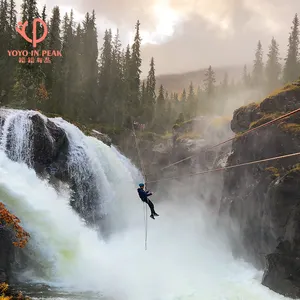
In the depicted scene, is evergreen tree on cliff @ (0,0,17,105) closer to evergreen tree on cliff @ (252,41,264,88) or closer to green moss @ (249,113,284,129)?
green moss @ (249,113,284,129)

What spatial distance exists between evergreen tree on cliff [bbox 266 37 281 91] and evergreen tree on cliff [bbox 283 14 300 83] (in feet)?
21.1

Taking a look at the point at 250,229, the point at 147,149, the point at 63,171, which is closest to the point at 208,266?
the point at 250,229

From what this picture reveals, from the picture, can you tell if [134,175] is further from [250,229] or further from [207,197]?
[250,229]

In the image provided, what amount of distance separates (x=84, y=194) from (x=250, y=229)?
42.0ft

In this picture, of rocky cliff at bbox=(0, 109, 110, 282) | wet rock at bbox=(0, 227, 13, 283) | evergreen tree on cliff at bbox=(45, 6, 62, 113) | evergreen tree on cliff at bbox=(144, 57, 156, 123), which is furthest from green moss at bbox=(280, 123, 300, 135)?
evergreen tree on cliff at bbox=(144, 57, 156, 123)

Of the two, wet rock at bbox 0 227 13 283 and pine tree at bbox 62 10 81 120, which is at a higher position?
pine tree at bbox 62 10 81 120

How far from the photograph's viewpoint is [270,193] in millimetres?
18719

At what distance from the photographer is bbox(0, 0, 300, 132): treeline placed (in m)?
44.9

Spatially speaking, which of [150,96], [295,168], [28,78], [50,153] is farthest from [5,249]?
[150,96]

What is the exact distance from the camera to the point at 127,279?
17031mm

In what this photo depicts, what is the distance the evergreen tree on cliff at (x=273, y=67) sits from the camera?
75188 mm

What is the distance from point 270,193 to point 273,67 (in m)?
65.0

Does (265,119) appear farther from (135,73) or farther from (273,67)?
(273,67)

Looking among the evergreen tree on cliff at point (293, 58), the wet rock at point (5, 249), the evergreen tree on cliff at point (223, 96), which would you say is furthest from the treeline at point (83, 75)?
the wet rock at point (5, 249)
